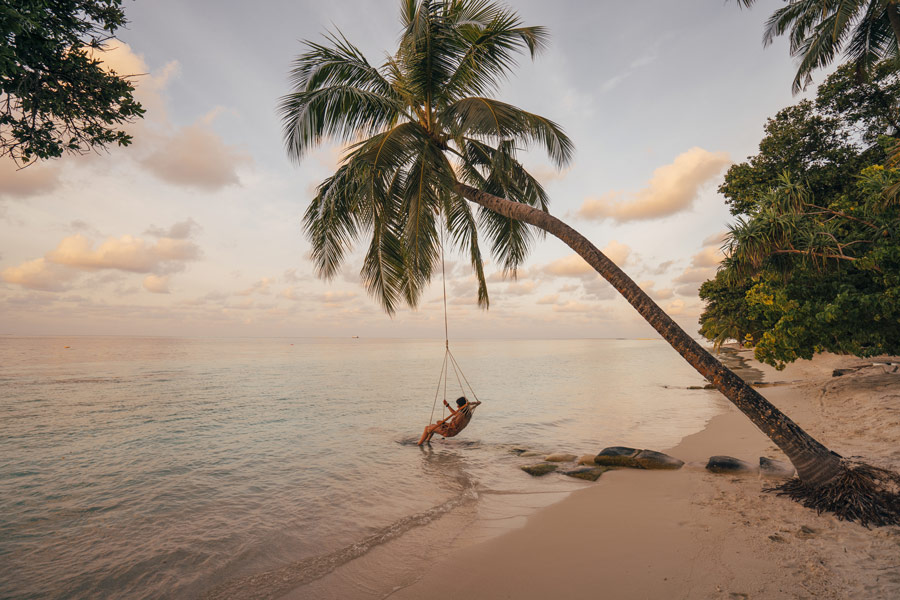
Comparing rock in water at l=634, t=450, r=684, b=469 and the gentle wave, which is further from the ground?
rock in water at l=634, t=450, r=684, b=469

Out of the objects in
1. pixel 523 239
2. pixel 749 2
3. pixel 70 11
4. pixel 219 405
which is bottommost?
pixel 219 405

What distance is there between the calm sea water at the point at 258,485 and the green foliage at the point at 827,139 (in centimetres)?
860

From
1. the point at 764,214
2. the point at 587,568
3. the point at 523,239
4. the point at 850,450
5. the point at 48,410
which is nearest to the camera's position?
the point at 587,568

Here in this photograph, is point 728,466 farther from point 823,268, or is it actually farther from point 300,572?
point 300,572

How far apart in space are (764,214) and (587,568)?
7852mm

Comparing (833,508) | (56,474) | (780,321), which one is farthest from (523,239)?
(56,474)

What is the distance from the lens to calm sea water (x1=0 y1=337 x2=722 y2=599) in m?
4.71

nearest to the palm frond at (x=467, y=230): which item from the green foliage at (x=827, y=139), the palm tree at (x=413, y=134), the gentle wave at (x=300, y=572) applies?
the palm tree at (x=413, y=134)

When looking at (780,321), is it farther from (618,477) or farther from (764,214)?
(618,477)

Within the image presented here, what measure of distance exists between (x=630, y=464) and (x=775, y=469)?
216 cm

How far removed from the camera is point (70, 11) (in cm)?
375

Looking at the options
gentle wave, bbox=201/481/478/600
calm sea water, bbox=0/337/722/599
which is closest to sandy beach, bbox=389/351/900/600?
calm sea water, bbox=0/337/722/599

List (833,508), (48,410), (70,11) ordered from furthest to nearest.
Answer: (48,410), (833,508), (70,11)

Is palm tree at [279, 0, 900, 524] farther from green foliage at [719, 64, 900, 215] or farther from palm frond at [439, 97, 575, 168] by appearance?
green foliage at [719, 64, 900, 215]
